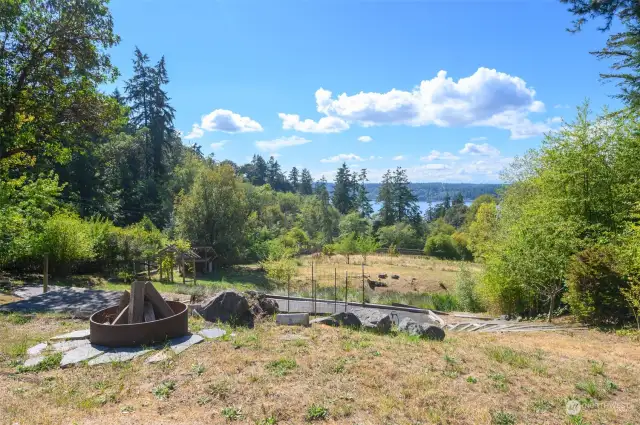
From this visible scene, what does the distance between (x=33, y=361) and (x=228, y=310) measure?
10.2 feet

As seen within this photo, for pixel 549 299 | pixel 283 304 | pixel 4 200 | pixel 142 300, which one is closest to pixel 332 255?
pixel 283 304

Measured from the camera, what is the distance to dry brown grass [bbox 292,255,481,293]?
23750mm

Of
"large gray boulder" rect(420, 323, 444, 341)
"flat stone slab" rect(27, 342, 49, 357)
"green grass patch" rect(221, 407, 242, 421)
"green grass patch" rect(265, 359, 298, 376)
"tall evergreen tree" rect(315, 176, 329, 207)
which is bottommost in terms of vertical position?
"large gray boulder" rect(420, 323, 444, 341)

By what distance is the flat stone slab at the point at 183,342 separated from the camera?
5.65 meters

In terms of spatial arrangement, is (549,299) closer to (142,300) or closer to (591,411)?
(591,411)

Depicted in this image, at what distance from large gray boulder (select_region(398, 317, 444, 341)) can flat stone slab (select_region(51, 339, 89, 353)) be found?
227 inches

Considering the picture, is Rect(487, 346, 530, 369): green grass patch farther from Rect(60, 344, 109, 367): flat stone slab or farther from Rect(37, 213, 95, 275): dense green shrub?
Rect(37, 213, 95, 275): dense green shrub

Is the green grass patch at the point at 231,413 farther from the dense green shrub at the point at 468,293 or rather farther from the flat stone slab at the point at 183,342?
the dense green shrub at the point at 468,293

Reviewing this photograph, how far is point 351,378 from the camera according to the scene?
15.8ft

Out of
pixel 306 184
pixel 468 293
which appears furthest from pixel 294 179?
pixel 468 293

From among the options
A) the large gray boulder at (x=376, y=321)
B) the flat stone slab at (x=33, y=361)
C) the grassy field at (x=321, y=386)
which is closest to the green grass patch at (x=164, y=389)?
the grassy field at (x=321, y=386)

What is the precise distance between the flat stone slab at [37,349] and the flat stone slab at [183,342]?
1.81m

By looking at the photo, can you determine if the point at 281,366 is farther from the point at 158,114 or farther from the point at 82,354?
the point at 158,114

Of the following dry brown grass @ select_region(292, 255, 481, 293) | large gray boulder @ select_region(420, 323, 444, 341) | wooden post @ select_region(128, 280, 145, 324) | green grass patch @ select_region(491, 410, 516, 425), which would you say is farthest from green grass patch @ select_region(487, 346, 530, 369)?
dry brown grass @ select_region(292, 255, 481, 293)
